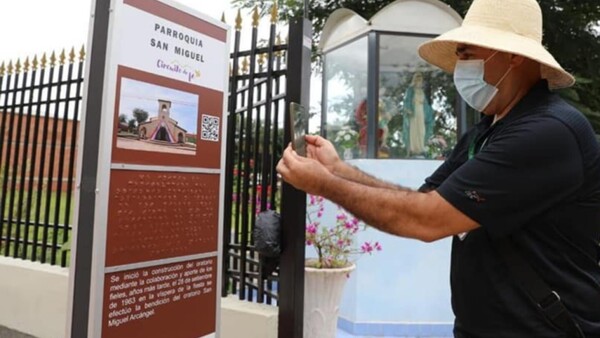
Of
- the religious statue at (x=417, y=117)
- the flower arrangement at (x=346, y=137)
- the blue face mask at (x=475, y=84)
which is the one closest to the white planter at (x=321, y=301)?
the blue face mask at (x=475, y=84)

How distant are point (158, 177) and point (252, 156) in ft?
4.01

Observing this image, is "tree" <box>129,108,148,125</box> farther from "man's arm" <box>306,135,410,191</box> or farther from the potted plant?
the potted plant

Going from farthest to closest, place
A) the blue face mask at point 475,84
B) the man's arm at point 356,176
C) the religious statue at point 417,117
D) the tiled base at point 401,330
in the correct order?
the religious statue at point 417,117 → the tiled base at point 401,330 → the man's arm at point 356,176 → the blue face mask at point 475,84

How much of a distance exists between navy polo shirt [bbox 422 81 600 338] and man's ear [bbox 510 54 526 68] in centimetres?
14

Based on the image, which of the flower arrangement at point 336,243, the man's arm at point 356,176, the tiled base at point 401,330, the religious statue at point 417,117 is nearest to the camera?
the man's arm at point 356,176

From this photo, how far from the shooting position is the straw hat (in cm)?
141

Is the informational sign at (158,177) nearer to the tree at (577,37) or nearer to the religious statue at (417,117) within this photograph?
the religious statue at (417,117)

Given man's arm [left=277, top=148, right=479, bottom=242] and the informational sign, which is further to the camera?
the informational sign

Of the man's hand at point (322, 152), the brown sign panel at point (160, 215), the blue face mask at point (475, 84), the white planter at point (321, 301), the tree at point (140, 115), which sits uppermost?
the blue face mask at point (475, 84)

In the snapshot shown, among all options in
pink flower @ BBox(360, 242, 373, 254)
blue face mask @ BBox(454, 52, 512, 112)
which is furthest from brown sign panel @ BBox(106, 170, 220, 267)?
pink flower @ BBox(360, 242, 373, 254)

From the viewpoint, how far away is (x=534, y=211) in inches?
49.4

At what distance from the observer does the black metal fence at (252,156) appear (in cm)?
299

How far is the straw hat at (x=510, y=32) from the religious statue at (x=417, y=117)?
3.68m

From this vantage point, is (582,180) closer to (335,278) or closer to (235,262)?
(335,278)
